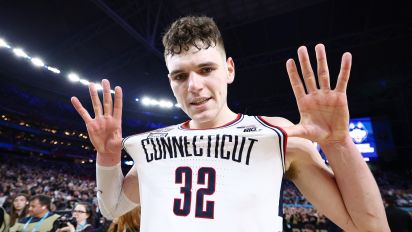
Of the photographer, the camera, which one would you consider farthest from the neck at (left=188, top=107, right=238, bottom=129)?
the camera

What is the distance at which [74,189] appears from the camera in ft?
57.1

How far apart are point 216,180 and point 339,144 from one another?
24.0 inches

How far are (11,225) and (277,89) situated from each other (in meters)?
13.7

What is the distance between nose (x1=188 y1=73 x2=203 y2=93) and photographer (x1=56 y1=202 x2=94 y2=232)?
13.5 feet

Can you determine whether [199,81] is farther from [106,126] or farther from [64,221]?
[64,221]

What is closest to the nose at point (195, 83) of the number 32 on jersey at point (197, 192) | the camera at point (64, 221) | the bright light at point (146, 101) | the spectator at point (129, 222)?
the number 32 on jersey at point (197, 192)

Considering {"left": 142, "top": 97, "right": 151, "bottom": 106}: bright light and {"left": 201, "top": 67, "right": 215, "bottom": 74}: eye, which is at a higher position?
{"left": 142, "top": 97, "right": 151, "bottom": 106}: bright light

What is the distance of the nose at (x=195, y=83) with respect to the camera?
142 centimetres

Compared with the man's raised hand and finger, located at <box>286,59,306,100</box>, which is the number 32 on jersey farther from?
finger, located at <box>286,59,306,100</box>

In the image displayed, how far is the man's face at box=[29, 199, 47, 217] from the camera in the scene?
5.04m

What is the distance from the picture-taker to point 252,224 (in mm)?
1187

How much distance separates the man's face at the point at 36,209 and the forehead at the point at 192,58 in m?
5.10

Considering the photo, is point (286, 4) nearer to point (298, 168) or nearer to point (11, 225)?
point (298, 168)

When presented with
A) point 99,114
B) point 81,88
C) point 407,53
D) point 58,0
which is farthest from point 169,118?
point 99,114
